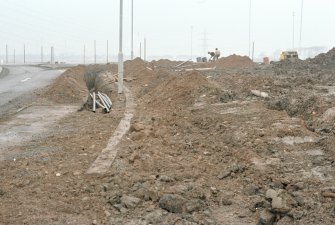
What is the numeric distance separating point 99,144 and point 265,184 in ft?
11.9

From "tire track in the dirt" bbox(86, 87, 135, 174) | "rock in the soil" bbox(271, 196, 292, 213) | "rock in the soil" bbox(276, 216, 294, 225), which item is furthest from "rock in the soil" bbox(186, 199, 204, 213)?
"tire track in the dirt" bbox(86, 87, 135, 174)

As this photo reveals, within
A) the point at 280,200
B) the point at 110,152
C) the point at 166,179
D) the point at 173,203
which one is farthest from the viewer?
the point at 110,152

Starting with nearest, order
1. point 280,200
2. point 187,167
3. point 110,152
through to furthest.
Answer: point 280,200
point 187,167
point 110,152

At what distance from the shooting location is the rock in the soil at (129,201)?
18.0 ft

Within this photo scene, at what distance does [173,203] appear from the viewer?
5.41 meters

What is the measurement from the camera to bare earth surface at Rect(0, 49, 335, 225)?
5.28 m

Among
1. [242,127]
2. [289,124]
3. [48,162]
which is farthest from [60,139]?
[289,124]

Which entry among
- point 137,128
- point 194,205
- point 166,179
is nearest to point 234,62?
point 137,128

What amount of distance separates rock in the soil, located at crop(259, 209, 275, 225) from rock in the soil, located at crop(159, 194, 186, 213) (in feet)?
2.92

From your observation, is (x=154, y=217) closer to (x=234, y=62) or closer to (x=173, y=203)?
(x=173, y=203)

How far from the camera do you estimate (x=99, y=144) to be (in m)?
8.68

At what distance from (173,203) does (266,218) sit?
1.06m

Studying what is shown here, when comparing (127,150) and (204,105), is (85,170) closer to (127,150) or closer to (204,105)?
(127,150)

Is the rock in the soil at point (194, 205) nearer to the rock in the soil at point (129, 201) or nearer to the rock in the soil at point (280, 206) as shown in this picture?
the rock in the soil at point (129, 201)
